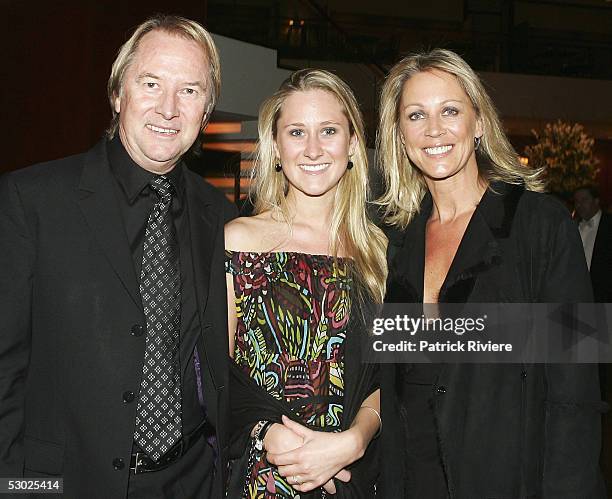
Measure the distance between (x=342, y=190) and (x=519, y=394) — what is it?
1.10 metres

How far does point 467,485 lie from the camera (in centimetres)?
230

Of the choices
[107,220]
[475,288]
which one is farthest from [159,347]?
[475,288]

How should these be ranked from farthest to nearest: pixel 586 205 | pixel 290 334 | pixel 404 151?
1. pixel 586 205
2. pixel 404 151
3. pixel 290 334

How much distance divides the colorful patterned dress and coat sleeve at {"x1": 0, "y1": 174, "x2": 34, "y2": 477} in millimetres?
809

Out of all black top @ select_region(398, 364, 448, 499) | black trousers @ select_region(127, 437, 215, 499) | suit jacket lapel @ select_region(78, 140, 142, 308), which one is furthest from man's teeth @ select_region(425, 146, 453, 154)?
black trousers @ select_region(127, 437, 215, 499)

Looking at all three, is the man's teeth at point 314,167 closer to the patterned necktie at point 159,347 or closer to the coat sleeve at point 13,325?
the patterned necktie at point 159,347

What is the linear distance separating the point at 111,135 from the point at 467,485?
1.68 m

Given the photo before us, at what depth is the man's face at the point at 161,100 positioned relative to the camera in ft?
7.26

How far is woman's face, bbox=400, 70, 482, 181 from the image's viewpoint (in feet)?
8.55

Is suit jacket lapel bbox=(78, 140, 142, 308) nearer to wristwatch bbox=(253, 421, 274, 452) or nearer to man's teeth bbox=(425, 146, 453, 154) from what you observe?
wristwatch bbox=(253, 421, 274, 452)

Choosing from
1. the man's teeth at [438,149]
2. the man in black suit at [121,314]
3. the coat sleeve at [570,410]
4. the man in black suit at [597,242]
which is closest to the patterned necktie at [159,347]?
the man in black suit at [121,314]

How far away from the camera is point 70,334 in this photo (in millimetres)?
2004

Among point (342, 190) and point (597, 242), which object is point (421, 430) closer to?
point (342, 190)

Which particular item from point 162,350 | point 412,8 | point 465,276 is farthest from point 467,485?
point 412,8
